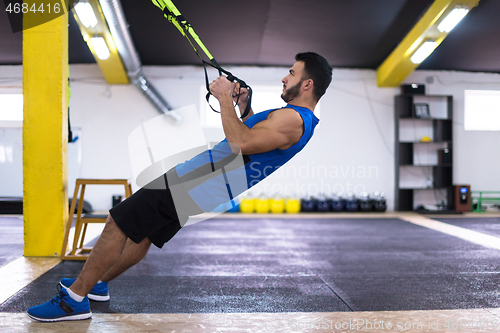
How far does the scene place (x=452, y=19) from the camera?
4.95m

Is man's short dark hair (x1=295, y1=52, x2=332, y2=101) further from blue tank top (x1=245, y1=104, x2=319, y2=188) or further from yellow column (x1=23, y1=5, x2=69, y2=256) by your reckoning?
yellow column (x1=23, y1=5, x2=69, y2=256)

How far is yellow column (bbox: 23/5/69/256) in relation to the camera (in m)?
2.92

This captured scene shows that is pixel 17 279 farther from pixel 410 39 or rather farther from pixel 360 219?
pixel 410 39

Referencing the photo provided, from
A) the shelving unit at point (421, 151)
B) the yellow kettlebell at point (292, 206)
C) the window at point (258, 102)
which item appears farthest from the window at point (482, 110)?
the yellow kettlebell at point (292, 206)

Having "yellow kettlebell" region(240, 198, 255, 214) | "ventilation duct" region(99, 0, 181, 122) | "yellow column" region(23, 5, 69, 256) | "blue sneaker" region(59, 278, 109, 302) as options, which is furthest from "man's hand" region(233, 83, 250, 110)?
"yellow kettlebell" region(240, 198, 255, 214)

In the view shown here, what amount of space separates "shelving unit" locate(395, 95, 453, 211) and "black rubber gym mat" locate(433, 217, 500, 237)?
109cm

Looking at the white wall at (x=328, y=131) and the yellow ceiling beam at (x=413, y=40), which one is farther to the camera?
the white wall at (x=328, y=131)

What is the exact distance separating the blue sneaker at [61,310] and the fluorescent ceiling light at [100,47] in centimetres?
432

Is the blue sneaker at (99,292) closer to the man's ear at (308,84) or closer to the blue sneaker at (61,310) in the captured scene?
the blue sneaker at (61,310)

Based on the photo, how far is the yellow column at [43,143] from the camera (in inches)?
115

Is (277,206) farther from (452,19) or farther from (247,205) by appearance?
(452,19)

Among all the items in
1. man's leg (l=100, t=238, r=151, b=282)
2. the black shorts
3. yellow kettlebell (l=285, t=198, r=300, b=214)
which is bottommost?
yellow kettlebell (l=285, t=198, r=300, b=214)

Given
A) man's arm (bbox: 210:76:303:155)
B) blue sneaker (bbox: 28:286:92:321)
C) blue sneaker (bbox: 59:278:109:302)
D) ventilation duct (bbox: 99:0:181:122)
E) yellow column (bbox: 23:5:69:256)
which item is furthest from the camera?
ventilation duct (bbox: 99:0:181:122)

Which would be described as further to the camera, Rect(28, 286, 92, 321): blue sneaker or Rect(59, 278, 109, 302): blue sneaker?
Rect(59, 278, 109, 302): blue sneaker
